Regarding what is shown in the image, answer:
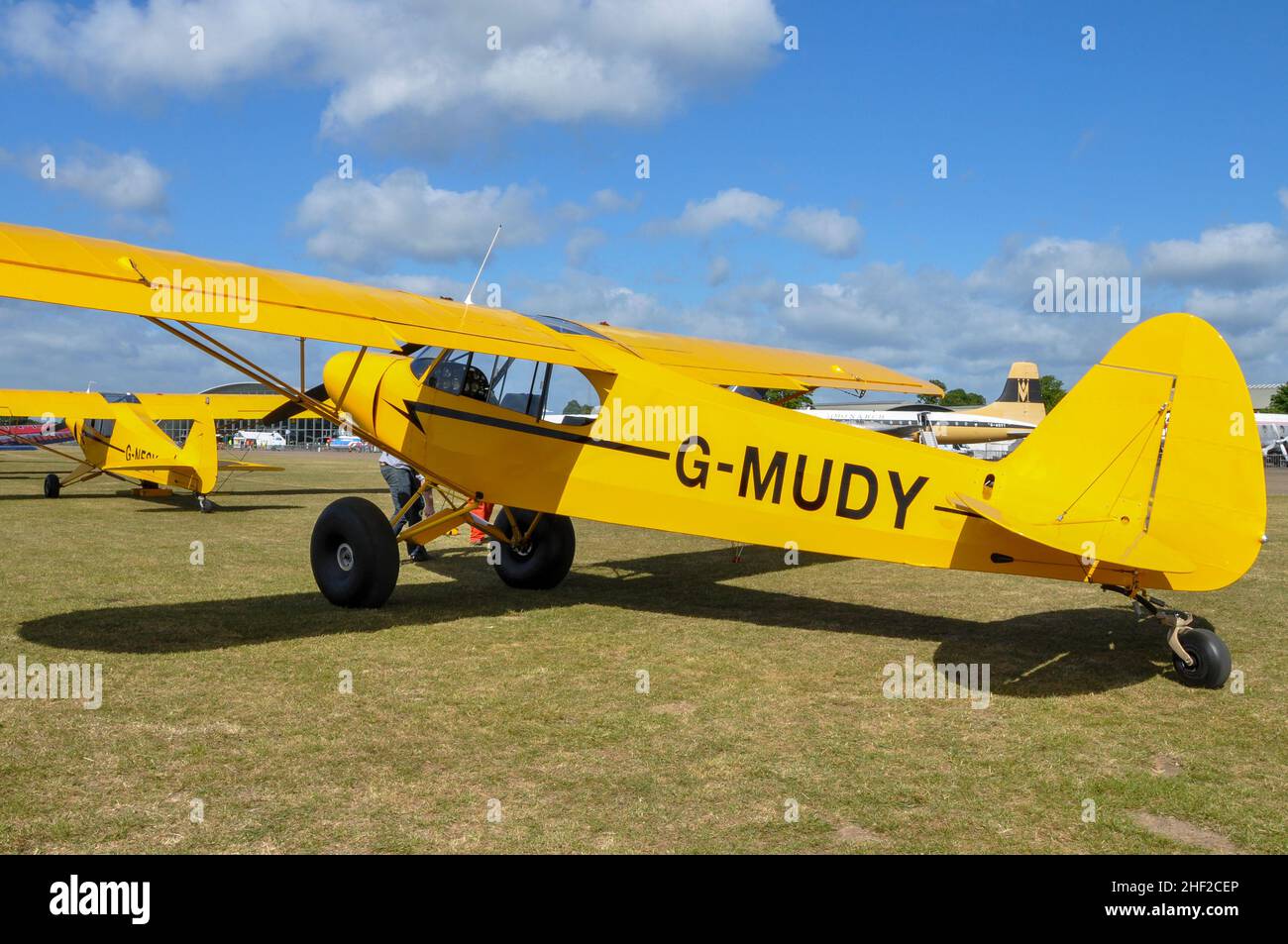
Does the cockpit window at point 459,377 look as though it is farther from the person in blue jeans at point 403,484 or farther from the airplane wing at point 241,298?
the person in blue jeans at point 403,484

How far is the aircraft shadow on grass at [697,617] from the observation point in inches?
249

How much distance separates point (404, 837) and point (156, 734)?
1955 mm

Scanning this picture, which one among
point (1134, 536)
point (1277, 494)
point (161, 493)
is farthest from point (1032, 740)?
point (1277, 494)

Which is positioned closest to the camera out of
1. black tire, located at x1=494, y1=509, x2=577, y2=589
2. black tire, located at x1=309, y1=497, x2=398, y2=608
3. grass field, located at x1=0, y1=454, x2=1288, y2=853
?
grass field, located at x1=0, y1=454, x2=1288, y2=853

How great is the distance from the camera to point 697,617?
809 centimetres

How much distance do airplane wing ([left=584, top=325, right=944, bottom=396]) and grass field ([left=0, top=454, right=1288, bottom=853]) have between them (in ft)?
8.61

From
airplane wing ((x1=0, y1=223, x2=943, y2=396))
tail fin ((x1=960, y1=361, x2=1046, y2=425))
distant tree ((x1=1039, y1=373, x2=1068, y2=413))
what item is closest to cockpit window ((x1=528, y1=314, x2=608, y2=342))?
airplane wing ((x1=0, y1=223, x2=943, y2=396))

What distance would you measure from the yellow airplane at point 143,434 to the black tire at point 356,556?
9746 millimetres

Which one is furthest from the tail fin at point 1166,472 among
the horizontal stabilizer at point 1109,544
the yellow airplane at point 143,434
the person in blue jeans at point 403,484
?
the yellow airplane at point 143,434

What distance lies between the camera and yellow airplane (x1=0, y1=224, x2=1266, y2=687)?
551 centimetres

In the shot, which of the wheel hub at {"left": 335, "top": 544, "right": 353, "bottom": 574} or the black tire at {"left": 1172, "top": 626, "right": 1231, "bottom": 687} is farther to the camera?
the wheel hub at {"left": 335, "top": 544, "right": 353, "bottom": 574}

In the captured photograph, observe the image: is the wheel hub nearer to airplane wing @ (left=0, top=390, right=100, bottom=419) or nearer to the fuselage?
the fuselage

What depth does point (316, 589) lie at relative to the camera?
8914mm
